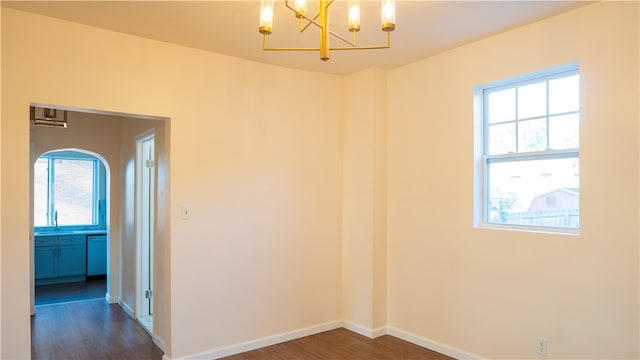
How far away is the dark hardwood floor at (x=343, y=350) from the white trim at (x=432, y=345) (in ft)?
0.14

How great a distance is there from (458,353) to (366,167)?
1.87m

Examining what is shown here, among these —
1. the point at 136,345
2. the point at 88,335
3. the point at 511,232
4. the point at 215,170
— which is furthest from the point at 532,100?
the point at 88,335

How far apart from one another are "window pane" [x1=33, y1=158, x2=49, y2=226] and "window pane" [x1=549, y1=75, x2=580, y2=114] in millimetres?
7638

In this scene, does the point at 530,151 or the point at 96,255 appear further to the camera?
the point at 96,255

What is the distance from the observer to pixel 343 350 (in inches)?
147

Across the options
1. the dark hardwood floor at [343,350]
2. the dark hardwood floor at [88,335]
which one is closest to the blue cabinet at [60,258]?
the dark hardwood floor at [88,335]

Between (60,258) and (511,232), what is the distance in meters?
6.91

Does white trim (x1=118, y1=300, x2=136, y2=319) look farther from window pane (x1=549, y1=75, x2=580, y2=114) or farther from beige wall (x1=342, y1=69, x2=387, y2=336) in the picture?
window pane (x1=549, y1=75, x2=580, y2=114)

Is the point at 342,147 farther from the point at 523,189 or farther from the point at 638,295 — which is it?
the point at 638,295

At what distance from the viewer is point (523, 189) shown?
320 centimetres

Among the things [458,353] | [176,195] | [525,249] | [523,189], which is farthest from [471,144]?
[176,195]

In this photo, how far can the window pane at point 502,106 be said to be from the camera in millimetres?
3289

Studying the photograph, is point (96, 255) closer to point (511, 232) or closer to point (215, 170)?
point (215, 170)

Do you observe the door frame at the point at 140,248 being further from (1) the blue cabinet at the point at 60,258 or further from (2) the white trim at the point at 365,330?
(1) the blue cabinet at the point at 60,258
